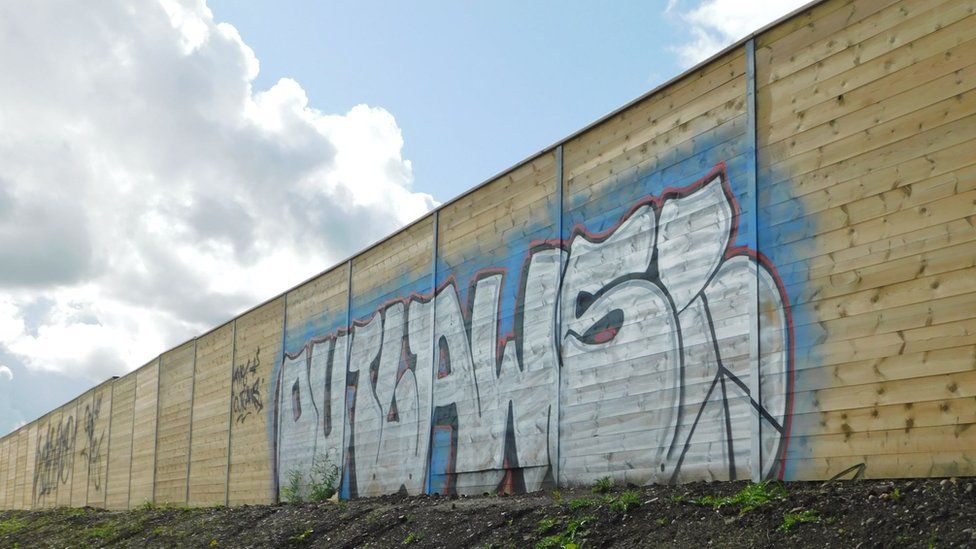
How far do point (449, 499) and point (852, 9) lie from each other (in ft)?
21.0

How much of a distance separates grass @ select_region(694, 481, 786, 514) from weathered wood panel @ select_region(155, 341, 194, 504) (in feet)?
50.8

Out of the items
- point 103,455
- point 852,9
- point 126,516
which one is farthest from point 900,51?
point 103,455

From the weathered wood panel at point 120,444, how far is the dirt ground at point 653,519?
13708 millimetres

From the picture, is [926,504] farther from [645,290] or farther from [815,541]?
[645,290]

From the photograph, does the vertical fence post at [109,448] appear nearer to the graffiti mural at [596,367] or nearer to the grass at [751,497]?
the graffiti mural at [596,367]

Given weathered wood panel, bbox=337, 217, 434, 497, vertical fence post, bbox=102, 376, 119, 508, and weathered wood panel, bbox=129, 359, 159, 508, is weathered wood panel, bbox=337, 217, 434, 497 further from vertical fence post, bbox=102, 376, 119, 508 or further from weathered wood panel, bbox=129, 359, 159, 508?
vertical fence post, bbox=102, 376, 119, 508

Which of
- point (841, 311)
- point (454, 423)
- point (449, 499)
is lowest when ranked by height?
point (449, 499)

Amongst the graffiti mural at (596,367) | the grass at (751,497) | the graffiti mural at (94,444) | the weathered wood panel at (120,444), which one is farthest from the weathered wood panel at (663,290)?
the graffiti mural at (94,444)

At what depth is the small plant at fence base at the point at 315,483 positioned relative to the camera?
13.5m

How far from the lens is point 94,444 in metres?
28.2

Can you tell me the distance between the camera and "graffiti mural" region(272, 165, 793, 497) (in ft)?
23.2

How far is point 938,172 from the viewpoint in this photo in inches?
232

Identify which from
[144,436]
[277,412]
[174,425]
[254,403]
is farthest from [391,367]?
[144,436]

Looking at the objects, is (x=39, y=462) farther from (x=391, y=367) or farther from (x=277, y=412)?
(x=391, y=367)
